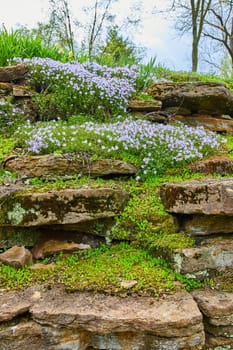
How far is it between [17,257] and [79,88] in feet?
9.83

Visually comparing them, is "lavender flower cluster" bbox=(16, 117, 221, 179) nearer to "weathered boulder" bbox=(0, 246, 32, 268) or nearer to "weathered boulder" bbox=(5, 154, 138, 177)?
"weathered boulder" bbox=(5, 154, 138, 177)

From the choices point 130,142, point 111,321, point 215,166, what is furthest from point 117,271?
point 215,166

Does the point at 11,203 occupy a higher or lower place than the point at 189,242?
higher

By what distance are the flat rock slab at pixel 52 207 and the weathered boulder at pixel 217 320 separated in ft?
3.69

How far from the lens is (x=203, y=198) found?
114 inches

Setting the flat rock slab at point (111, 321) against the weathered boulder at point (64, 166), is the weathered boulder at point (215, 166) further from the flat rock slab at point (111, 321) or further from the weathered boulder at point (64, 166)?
the flat rock slab at point (111, 321)

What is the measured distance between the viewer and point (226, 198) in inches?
110

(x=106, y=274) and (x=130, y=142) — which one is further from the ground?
(x=130, y=142)

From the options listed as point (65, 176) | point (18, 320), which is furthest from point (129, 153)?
point (18, 320)

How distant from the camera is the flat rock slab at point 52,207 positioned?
3.03 meters

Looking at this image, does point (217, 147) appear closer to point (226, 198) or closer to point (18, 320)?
point (226, 198)

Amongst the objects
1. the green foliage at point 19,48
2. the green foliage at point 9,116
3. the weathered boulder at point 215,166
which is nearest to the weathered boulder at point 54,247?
the weathered boulder at point 215,166

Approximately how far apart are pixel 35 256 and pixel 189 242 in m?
1.30

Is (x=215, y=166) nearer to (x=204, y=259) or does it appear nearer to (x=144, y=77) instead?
(x=204, y=259)
